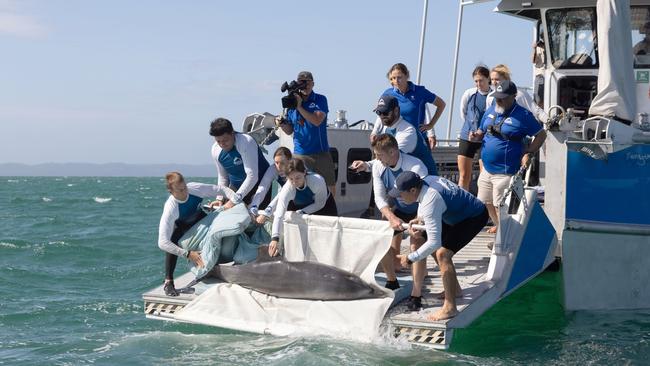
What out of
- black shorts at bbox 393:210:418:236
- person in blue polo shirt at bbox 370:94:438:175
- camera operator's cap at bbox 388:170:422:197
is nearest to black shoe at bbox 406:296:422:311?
black shorts at bbox 393:210:418:236

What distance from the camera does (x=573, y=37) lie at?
37.3ft

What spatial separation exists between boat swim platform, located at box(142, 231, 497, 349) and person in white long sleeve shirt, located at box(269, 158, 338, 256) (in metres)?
0.92

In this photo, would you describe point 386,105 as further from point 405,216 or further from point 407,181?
point 407,181

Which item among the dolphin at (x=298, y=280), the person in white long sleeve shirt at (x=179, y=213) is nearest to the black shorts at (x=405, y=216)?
the dolphin at (x=298, y=280)

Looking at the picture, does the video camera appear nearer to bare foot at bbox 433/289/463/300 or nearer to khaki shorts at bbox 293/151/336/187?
khaki shorts at bbox 293/151/336/187

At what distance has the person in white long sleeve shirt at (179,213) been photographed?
883cm

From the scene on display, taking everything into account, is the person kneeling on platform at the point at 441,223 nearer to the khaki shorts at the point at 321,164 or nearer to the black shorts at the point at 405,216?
the black shorts at the point at 405,216

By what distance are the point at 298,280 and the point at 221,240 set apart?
110cm

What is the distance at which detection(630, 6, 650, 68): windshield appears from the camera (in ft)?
36.5

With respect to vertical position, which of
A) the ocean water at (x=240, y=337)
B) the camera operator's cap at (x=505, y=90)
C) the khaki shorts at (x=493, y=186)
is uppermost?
the camera operator's cap at (x=505, y=90)

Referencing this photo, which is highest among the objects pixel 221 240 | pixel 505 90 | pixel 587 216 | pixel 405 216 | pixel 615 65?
pixel 615 65

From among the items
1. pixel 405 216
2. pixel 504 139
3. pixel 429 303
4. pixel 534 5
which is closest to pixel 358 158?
pixel 534 5

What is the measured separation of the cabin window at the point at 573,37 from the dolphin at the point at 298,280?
16.8ft

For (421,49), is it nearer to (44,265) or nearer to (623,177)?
(623,177)
